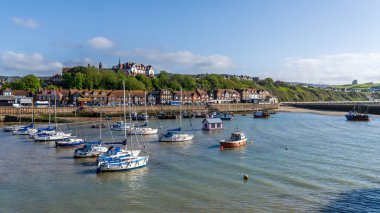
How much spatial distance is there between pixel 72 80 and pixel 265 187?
10814 cm

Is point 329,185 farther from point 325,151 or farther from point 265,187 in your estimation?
point 325,151

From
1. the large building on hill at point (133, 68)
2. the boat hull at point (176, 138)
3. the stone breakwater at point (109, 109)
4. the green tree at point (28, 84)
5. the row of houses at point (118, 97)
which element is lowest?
the boat hull at point (176, 138)

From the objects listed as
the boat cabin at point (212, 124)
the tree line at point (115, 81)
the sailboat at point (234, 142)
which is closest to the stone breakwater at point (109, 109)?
the tree line at point (115, 81)

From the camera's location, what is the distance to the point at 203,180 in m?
30.5

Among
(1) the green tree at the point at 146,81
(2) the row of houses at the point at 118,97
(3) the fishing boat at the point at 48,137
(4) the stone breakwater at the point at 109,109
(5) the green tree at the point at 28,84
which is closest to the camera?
(3) the fishing boat at the point at 48,137

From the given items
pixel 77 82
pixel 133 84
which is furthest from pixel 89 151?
pixel 133 84

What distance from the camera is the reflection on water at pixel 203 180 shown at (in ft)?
81.5

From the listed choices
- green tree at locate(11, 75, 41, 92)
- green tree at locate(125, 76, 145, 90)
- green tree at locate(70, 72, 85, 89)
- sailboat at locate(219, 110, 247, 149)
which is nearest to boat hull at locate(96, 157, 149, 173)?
sailboat at locate(219, 110, 247, 149)

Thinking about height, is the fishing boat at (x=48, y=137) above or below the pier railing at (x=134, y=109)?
below

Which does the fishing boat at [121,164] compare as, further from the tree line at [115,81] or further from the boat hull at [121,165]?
the tree line at [115,81]

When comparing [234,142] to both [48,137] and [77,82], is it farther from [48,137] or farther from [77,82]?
[77,82]

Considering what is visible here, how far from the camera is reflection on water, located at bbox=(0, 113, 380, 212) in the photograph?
977 inches

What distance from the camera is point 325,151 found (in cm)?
4341

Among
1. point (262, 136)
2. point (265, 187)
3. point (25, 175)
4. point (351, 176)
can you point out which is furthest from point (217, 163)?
point (262, 136)
